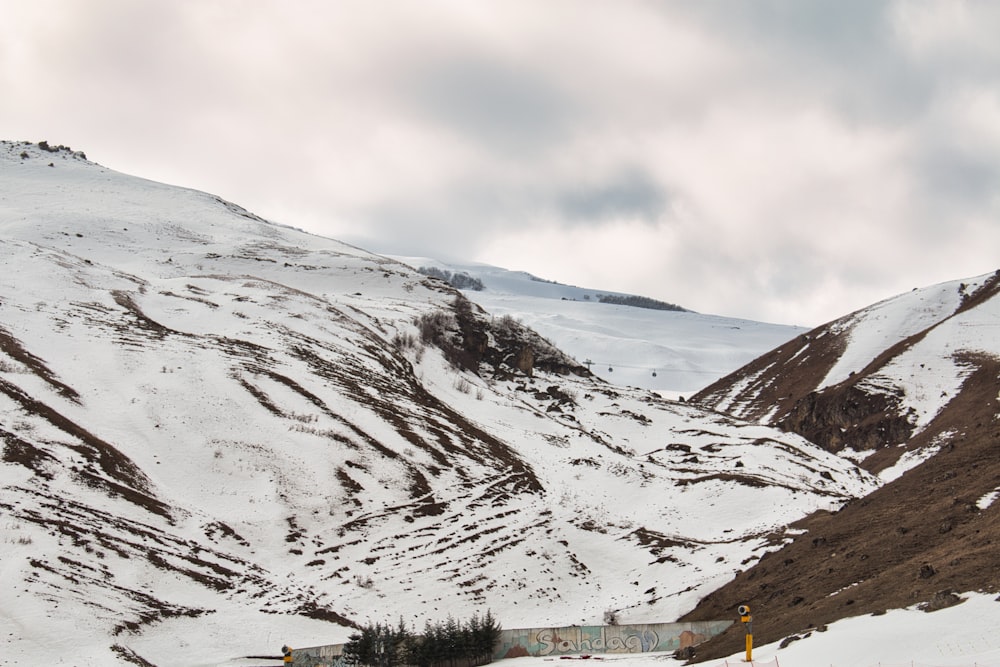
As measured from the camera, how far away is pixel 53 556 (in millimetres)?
32844

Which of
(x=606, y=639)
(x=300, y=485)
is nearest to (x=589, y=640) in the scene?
(x=606, y=639)

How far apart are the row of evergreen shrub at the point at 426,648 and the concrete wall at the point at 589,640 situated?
90 centimetres

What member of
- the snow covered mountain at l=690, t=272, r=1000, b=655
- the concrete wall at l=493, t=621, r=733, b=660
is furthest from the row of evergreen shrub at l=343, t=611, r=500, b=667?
the snow covered mountain at l=690, t=272, r=1000, b=655

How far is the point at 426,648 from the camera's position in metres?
29.5

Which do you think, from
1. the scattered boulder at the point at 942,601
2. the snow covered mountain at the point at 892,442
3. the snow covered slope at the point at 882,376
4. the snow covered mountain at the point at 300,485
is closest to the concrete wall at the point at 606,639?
the snow covered mountain at the point at 892,442

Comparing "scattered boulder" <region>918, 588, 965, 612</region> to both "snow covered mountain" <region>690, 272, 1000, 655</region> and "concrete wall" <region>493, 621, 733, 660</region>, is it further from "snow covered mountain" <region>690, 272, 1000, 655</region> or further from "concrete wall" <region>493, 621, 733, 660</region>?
"concrete wall" <region>493, 621, 733, 660</region>

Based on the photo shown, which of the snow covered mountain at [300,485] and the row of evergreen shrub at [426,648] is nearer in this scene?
the row of evergreen shrub at [426,648]

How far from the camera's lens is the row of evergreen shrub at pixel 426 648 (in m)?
29.1

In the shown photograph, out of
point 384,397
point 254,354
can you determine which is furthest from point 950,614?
point 254,354

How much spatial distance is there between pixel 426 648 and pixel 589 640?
6101 millimetres

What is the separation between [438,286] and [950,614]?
117808 millimetres

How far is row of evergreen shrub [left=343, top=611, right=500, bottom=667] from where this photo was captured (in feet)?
95.3

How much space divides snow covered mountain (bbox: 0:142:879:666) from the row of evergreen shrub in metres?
6.00

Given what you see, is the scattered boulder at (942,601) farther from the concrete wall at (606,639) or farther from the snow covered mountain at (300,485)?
the snow covered mountain at (300,485)
